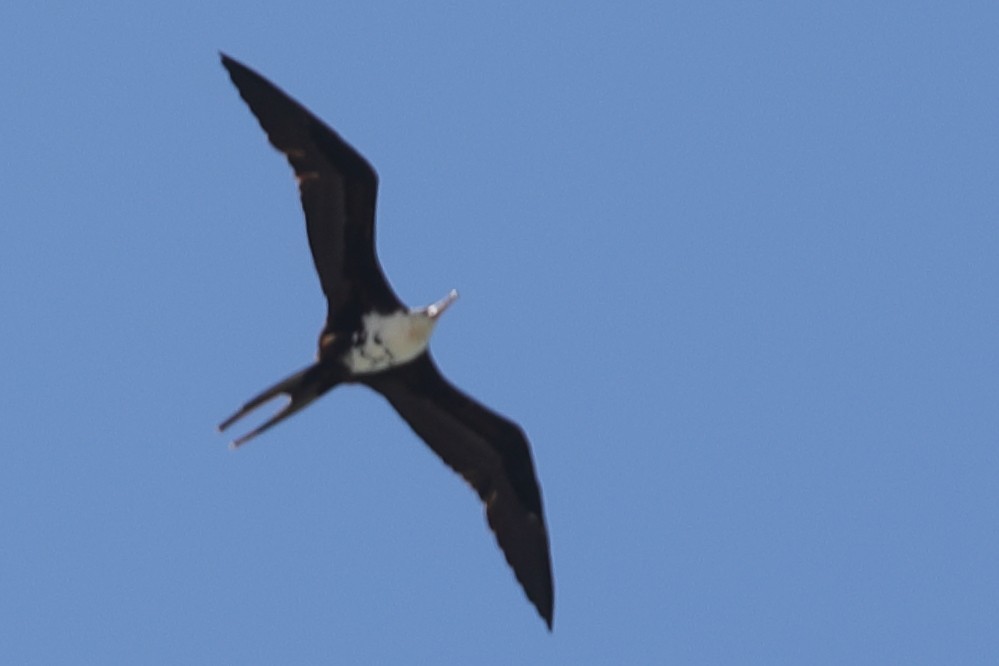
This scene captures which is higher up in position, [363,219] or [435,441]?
[363,219]

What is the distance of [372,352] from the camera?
17.8 metres

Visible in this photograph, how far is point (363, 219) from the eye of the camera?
17531mm

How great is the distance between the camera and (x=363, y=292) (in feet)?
58.2

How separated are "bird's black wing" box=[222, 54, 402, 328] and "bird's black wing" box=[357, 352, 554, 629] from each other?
3.10 ft

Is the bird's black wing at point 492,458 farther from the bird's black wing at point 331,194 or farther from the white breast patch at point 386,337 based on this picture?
the bird's black wing at point 331,194

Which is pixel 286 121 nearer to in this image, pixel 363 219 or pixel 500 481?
pixel 363 219

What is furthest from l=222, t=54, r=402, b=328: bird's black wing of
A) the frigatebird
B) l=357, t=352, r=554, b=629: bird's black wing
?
l=357, t=352, r=554, b=629: bird's black wing

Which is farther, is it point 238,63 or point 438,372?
point 438,372

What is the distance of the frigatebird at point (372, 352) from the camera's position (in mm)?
17266

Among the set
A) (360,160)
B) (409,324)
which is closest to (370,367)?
(409,324)

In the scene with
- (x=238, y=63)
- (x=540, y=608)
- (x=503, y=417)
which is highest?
(x=238, y=63)

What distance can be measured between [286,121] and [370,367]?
1907mm

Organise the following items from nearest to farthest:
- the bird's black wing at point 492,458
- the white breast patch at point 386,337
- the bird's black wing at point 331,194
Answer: the bird's black wing at point 331,194
the white breast patch at point 386,337
the bird's black wing at point 492,458

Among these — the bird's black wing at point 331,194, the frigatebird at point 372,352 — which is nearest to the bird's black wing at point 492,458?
the frigatebird at point 372,352
